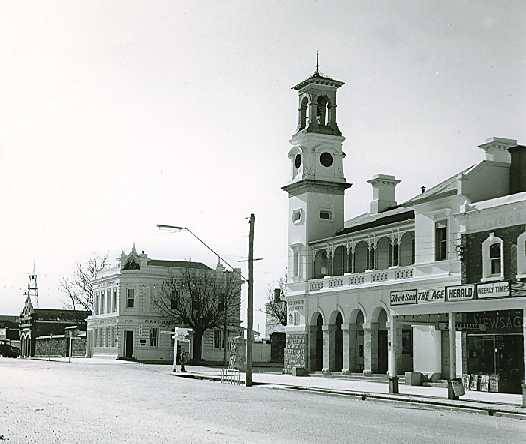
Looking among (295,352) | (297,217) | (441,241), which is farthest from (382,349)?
(297,217)

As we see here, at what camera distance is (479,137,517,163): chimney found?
38.4m

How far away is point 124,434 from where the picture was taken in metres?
14.5

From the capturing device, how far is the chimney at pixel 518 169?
3753 cm

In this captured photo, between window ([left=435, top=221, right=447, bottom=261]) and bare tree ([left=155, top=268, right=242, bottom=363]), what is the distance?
1429 inches

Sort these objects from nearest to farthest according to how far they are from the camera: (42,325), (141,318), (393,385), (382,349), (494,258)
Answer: (393,385)
(494,258)
(382,349)
(141,318)
(42,325)

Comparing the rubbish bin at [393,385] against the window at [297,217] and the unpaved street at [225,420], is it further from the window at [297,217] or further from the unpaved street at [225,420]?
the window at [297,217]

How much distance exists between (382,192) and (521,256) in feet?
73.0

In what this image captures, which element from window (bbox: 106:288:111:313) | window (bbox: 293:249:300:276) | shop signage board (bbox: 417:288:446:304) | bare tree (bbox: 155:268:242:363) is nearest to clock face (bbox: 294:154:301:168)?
window (bbox: 293:249:300:276)

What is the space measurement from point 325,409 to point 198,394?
6.90 metres

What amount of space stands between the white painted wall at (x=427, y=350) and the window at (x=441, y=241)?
2.95 m

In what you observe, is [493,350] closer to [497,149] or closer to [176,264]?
[497,149]

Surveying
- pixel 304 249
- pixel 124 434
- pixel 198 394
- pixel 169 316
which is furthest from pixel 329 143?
pixel 124 434

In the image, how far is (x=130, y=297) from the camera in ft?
249

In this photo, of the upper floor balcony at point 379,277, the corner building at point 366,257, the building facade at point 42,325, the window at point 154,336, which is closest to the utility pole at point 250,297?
the corner building at point 366,257
